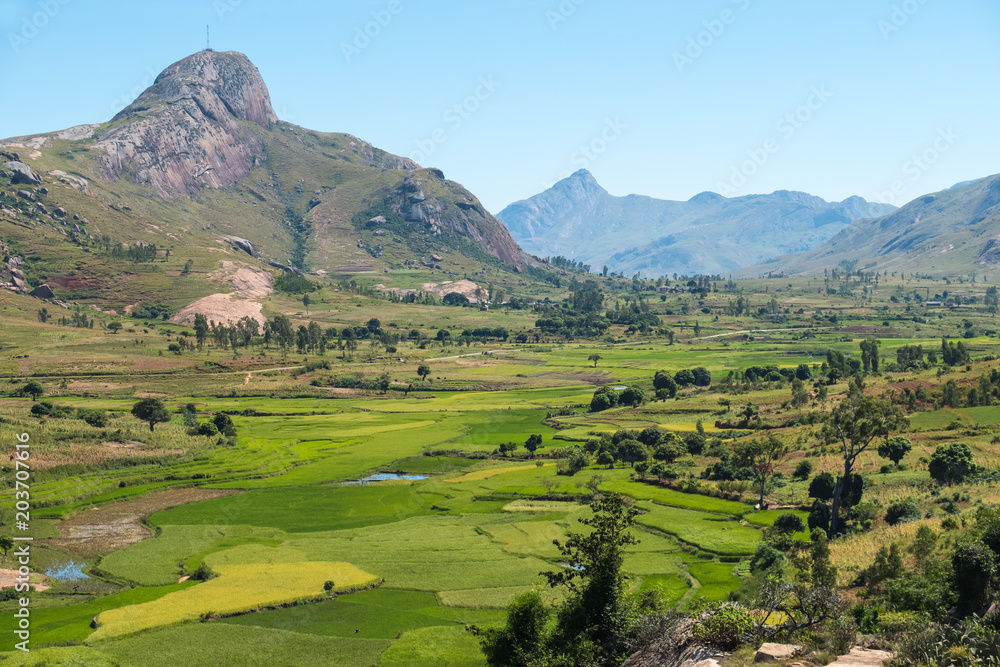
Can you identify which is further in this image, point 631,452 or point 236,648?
point 631,452

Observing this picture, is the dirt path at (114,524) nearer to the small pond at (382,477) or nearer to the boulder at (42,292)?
the small pond at (382,477)

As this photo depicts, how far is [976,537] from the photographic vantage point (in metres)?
30.0

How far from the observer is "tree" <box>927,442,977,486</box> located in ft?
184

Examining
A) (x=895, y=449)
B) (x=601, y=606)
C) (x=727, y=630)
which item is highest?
(x=727, y=630)

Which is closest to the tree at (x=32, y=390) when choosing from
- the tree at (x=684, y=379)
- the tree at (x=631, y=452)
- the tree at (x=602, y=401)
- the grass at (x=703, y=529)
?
the tree at (x=602, y=401)

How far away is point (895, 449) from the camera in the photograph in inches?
2522

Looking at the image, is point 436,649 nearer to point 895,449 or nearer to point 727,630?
point 727,630

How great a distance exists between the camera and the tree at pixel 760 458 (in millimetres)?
61156

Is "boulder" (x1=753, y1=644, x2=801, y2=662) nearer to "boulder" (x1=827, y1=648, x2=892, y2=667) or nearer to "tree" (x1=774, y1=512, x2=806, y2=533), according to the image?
"boulder" (x1=827, y1=648, x2=892, y2=667)

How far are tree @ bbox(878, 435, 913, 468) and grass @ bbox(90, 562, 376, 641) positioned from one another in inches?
1788

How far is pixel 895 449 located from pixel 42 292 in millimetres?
201891

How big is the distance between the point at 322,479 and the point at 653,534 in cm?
3472

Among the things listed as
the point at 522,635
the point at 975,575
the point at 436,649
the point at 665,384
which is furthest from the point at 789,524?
the point at 665,384

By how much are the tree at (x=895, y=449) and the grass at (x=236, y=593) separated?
149 ft
